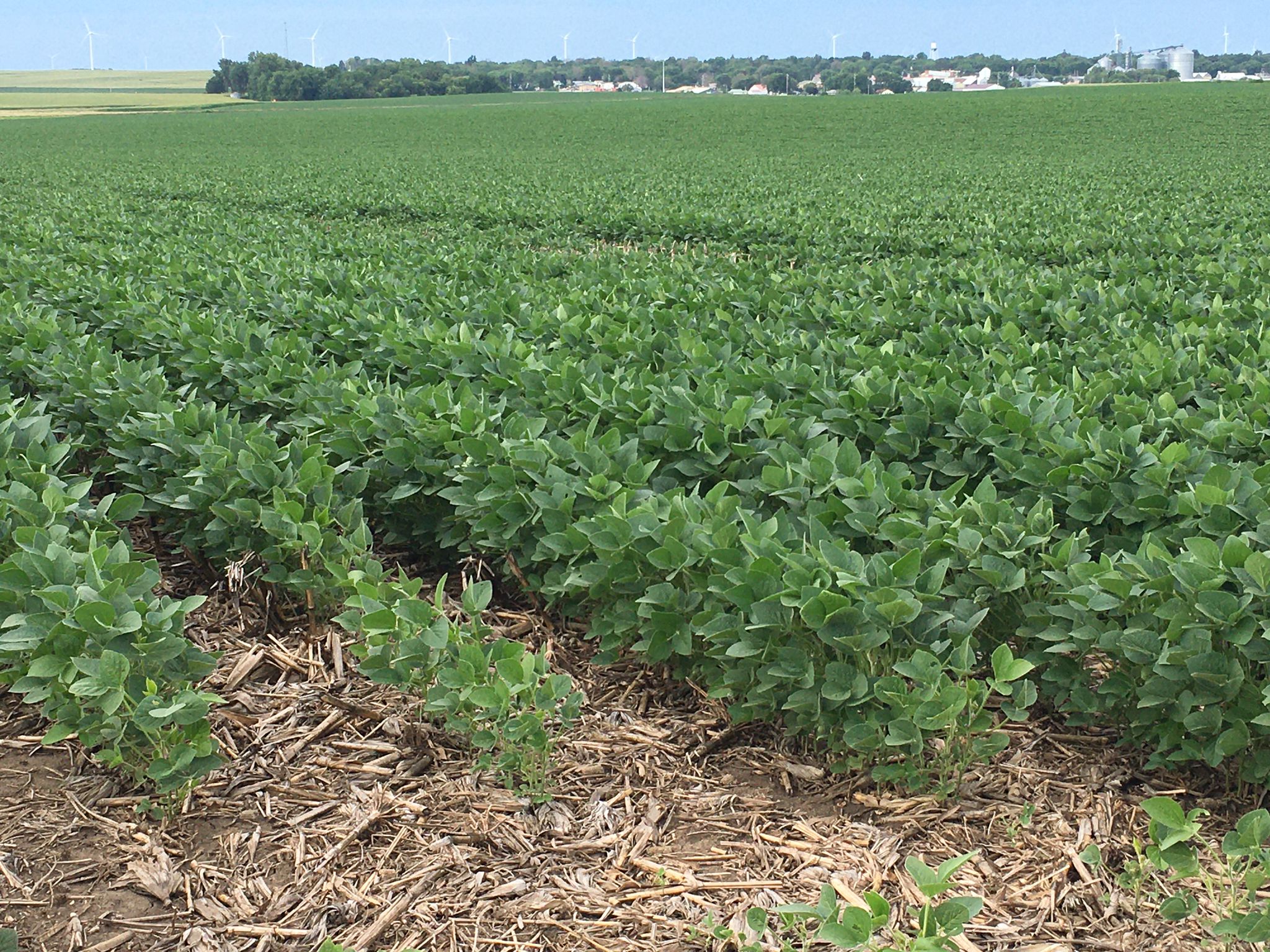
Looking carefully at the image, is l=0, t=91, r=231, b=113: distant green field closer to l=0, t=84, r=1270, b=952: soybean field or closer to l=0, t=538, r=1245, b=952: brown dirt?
l=0, t=84, r=1270, b=952: soybean field

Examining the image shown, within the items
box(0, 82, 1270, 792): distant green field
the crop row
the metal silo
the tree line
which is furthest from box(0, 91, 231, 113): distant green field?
the metal silo

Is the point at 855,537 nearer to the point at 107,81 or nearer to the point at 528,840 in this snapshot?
the point at 528,840

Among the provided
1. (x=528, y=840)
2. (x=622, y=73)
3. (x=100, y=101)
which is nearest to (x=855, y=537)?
(x=528, y=840)

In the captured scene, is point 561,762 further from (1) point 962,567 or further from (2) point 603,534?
(1) point 962,567

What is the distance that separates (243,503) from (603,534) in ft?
4.62

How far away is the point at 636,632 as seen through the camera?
3.51 metres

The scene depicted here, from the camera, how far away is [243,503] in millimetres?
3820

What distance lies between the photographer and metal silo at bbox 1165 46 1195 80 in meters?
148

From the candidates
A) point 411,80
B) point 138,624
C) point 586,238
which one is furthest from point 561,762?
point 411,80

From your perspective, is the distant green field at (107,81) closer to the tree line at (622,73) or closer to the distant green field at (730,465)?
the tree line at (622,73)

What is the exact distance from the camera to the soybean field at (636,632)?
257cm

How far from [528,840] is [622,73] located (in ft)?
556

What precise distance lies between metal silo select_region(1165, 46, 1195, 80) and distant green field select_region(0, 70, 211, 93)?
435 ft

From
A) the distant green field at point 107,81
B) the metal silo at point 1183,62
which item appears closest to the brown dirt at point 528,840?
the distant green field at point 107,81
